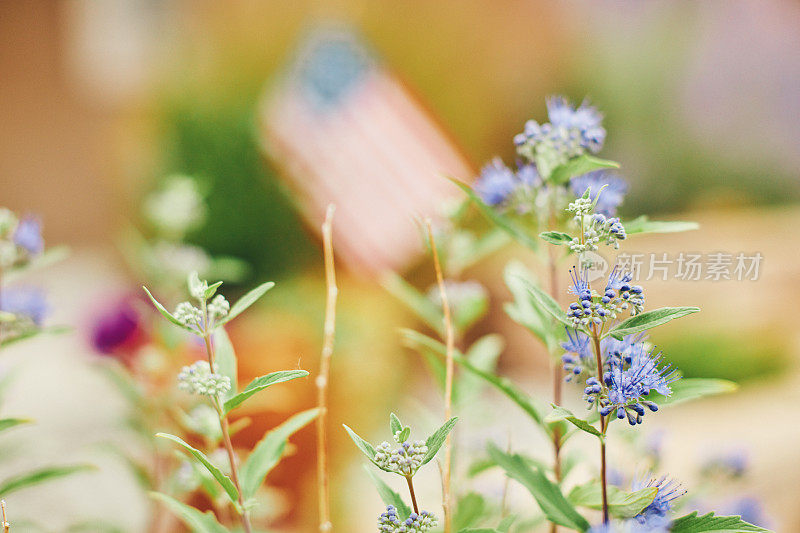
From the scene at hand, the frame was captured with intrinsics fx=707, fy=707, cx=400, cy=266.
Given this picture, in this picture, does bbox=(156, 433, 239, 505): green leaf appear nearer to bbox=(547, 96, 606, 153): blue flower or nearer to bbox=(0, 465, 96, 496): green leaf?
bbox=(0, 465, 96, 496): green leaf

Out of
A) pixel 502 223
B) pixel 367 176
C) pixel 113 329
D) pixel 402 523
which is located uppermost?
pixel 367 176

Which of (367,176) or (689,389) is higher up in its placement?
(367,176)

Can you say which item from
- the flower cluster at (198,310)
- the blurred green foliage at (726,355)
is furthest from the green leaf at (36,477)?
the blurred green foliage at (726,355)

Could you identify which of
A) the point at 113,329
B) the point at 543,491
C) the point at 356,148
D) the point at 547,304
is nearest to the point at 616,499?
the point at 543,491

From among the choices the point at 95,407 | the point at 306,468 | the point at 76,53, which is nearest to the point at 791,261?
the point at 306,468

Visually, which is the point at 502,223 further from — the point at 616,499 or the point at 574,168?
the point at 616,499

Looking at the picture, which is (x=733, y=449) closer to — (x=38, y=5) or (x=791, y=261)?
(x=791, y=261)
